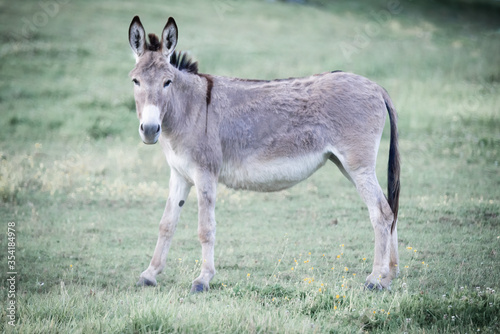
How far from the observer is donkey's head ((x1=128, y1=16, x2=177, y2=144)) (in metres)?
6.25

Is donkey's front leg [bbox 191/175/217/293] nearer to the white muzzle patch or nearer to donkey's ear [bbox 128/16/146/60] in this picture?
A: the white muzzle patch

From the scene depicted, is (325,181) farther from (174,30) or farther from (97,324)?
(97,324)

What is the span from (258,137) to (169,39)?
5.46 ft

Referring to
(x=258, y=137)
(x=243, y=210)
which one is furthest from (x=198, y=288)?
(x=243, y=210)

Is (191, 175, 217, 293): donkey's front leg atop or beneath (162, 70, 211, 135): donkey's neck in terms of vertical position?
beneath

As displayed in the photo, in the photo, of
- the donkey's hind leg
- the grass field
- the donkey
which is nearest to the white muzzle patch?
the donkey

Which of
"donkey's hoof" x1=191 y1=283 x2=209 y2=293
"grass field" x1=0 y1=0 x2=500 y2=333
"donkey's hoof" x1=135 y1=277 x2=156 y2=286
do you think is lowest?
"donkey's hoof" x1=135 y1=277 x2=156 y2=286

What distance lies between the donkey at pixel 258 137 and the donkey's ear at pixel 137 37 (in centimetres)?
1

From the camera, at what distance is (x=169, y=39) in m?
6.89

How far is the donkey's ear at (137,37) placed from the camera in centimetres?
671

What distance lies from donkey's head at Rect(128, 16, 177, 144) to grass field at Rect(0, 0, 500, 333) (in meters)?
1.96

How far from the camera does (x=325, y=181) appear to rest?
1256cm

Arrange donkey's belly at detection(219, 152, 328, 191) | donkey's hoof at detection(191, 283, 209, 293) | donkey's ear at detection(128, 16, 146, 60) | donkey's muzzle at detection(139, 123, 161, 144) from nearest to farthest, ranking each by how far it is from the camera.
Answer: donkey's muzzle at detection(139, 123, 161, 144), donkey's hoof at detection(191, 283, 209, 293), donkey's ear at detection(128, 16, 146, 60), donkey's belly at detection(219, 152, 328, 191)

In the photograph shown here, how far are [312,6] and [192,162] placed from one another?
31.4 metres
